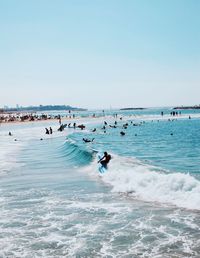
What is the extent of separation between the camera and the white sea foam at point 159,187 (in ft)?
55.8

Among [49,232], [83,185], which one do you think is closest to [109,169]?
[83,185]

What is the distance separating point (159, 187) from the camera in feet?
63.2

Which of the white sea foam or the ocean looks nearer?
the ocean

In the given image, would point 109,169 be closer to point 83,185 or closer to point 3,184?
point 83,185

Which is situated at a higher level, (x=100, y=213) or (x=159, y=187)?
(x=159, y=187)

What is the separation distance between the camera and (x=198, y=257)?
407 inches

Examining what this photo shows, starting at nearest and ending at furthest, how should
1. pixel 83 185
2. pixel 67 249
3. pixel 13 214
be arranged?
pixel 67 249, pixel 13 214, pixel 83 185

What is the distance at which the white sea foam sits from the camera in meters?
17.0

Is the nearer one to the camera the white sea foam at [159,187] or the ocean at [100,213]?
the ocean at [100,213]

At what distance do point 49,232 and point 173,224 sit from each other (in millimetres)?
4688

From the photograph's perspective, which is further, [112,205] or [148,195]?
[148,195]

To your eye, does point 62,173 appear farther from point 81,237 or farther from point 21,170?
point 81,237

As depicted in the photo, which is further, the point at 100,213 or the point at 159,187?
the point at 159,187

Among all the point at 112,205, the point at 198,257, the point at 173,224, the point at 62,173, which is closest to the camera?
the point at 198,257
